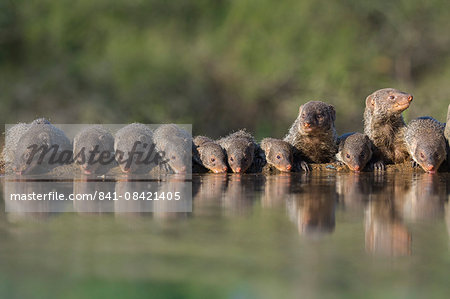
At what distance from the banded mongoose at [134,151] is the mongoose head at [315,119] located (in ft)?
4.38

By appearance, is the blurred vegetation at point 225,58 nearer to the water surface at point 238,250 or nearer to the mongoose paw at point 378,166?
the mongoose paw at point 378,166

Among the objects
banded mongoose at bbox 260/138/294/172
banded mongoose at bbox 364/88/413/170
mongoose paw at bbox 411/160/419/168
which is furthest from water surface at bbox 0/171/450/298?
banded mongoose at bbox 364/88/413/170

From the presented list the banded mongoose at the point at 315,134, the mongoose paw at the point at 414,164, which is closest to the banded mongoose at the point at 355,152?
the banded mongoose at the point at 315,134

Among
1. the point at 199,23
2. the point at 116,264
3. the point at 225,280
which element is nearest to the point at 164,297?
the point at 225,280

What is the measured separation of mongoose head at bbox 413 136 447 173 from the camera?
547 cm

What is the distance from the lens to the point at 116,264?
7.14 ft

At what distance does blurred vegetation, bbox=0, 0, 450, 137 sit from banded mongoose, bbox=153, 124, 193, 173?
671 cm

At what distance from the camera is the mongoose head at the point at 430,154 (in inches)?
215

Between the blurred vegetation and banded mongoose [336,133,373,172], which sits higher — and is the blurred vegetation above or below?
above

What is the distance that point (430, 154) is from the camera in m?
5.47

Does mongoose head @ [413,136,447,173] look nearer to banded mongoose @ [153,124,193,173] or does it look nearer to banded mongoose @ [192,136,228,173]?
banded mongoose @ [192,136,228,173]

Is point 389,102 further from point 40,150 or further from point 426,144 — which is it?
point 40,150

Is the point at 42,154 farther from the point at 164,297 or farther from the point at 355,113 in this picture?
the point at 355,113

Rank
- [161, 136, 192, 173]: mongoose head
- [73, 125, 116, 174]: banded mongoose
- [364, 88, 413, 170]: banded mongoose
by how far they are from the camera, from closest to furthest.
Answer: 1. [73, 125, 116, 174]: banded mongoose
2. [161, 136, 192, 173]: mongoose head
3. [364, 88, 413, 170]: banded mongoose
